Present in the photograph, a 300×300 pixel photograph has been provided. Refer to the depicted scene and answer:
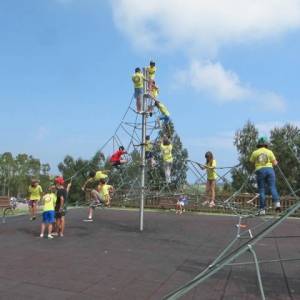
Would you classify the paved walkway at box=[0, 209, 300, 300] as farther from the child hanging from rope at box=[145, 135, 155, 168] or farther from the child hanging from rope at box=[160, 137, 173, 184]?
the child hanging from rope at box=[145, 135, 155, 168]

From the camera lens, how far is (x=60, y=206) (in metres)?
15.0

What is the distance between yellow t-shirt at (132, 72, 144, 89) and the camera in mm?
16844

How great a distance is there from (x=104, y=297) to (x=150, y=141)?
31.2ft

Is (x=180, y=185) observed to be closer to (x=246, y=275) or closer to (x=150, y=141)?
(x=150, y=141)

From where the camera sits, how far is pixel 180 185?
15562 millimetres

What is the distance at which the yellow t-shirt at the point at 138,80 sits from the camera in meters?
16.8

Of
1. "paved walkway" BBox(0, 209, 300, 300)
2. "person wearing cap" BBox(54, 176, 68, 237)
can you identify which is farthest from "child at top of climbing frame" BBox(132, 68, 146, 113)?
"paved walkway" BBox(0, 209, 300, 300)

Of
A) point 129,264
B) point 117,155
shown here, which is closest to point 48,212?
point 117,155

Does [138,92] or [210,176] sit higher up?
[138,92]

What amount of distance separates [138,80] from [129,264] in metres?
8.01

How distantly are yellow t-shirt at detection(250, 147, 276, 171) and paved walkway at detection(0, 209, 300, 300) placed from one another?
1477 millimetres

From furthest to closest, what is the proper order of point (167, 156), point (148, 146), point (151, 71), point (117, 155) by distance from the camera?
point (151, 71), point (117, 155), point (148, 146), point (167, 156)

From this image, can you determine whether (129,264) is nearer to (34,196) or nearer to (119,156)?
(119,156)

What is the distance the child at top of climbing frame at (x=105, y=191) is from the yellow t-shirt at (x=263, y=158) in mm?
7694
